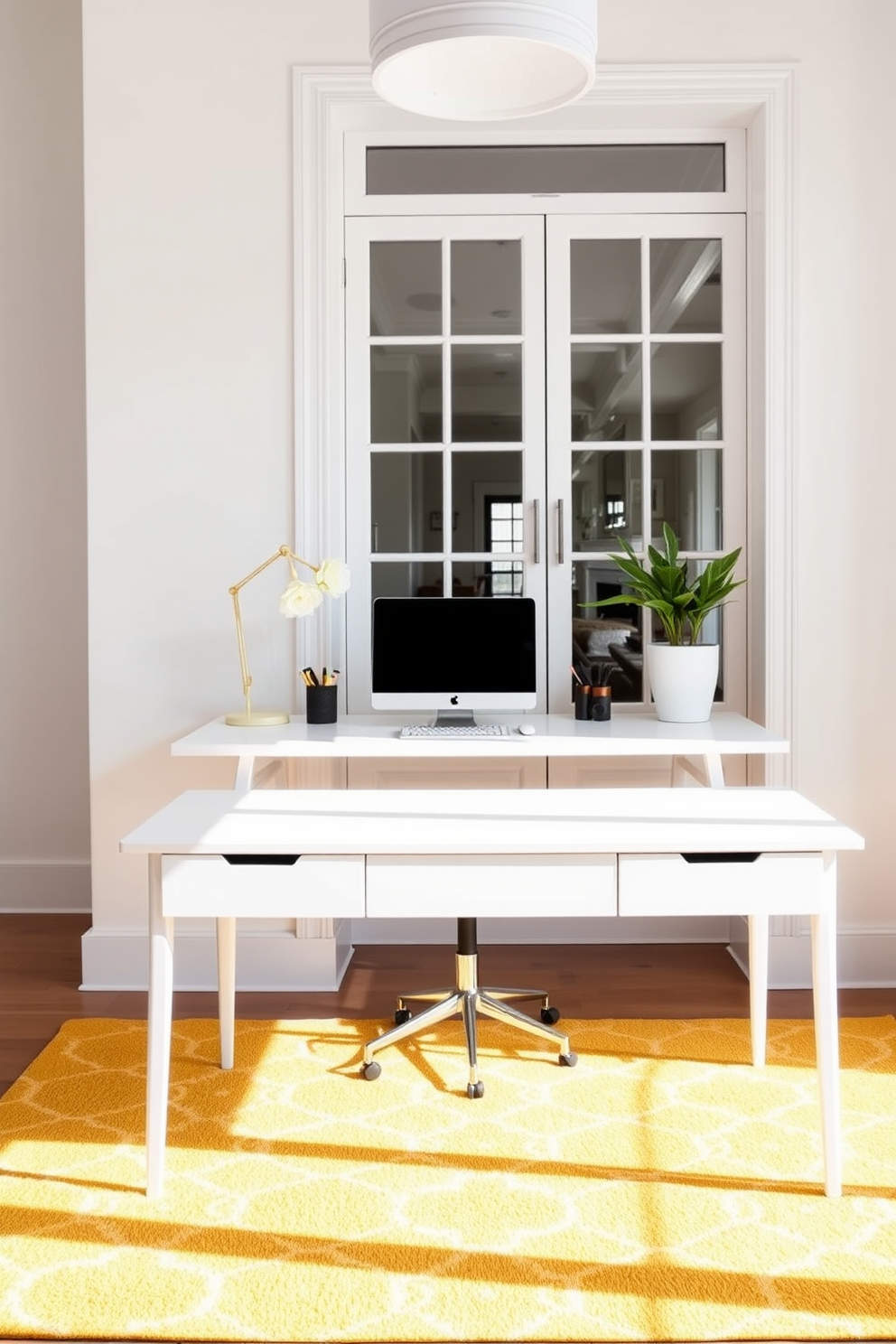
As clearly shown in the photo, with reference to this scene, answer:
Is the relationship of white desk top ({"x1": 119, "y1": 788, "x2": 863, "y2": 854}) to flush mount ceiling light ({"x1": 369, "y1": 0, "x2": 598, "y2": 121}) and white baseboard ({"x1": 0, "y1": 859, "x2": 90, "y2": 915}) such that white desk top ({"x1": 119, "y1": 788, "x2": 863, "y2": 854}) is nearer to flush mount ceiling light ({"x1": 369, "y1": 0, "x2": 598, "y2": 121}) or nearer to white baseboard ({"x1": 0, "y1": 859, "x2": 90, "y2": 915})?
flush mount ceiling light ({"x1": 369, "y1": 0, "x2": 598, "y2": 121})

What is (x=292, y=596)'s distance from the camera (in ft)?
10.1

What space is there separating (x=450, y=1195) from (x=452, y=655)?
1487mm

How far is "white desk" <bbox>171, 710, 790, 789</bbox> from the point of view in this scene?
2854 mm

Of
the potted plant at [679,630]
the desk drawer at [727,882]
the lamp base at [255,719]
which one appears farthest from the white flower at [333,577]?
the desk drawer at [727,882]

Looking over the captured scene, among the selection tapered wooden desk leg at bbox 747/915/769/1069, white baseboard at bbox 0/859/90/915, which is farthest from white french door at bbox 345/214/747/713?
white baseboard at bbox 0/859/90/915

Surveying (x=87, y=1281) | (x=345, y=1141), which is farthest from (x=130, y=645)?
(x=87, y=1281)

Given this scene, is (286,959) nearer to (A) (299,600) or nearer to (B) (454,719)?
(B) (454,719)

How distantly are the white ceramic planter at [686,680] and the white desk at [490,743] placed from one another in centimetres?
11

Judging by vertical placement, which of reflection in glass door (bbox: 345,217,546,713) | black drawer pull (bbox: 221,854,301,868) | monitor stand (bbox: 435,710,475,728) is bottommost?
black drawer pull (bbox: 221,854,301,868)

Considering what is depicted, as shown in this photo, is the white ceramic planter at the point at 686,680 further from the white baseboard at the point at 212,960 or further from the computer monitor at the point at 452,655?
the white baseboard at the point at 212,960

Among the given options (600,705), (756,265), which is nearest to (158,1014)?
(600,705)

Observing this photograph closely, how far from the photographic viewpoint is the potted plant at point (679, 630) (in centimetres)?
320

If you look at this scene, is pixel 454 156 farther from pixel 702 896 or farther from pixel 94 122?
pixel 702 896

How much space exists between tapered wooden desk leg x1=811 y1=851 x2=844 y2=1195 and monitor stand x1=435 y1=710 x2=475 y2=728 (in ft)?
4.20
